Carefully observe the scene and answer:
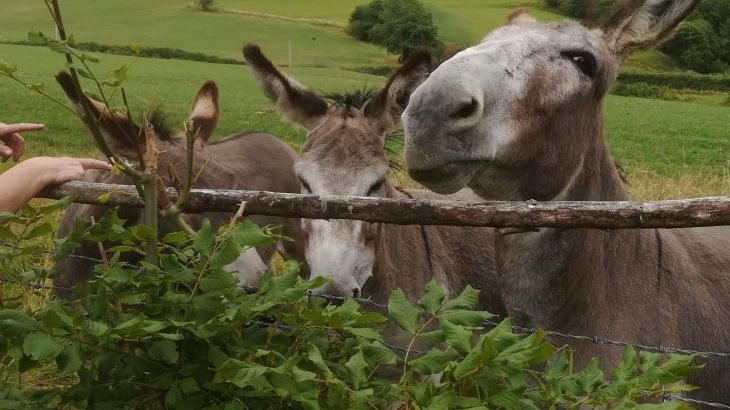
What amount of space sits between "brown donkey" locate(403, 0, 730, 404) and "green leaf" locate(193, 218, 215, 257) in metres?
1.02

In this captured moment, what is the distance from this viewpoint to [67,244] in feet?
8.06

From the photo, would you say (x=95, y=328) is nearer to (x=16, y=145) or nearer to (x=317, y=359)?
(x=317, y=359)

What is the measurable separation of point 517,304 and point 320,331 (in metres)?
1.45

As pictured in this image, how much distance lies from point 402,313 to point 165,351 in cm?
66

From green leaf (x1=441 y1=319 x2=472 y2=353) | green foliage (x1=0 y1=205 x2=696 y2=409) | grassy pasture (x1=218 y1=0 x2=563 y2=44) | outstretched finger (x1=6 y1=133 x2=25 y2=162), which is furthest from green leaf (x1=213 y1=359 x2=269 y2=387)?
grassy pasture (x1=218 y1=0 x2=563 y2=44)

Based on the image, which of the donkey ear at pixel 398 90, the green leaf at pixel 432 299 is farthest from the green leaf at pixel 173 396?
the donkey ear at pixel 398 90

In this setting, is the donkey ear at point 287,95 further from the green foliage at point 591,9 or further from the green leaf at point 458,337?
the green leaf at point 458,337

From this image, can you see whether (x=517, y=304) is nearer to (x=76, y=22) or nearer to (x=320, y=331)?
(x=320, y=331)

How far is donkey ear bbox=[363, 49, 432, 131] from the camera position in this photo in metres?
4.55

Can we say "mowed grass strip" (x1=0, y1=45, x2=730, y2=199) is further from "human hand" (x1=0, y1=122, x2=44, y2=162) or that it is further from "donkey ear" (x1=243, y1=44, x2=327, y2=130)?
"human hand" (x1=0, y1=122, x2=44, y2=162)

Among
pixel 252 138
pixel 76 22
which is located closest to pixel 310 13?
pixel 76 22

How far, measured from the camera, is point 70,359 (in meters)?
2.14

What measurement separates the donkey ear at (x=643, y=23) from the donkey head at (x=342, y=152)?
126 cm

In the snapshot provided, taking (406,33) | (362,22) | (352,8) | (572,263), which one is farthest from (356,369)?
→ (352,8)
